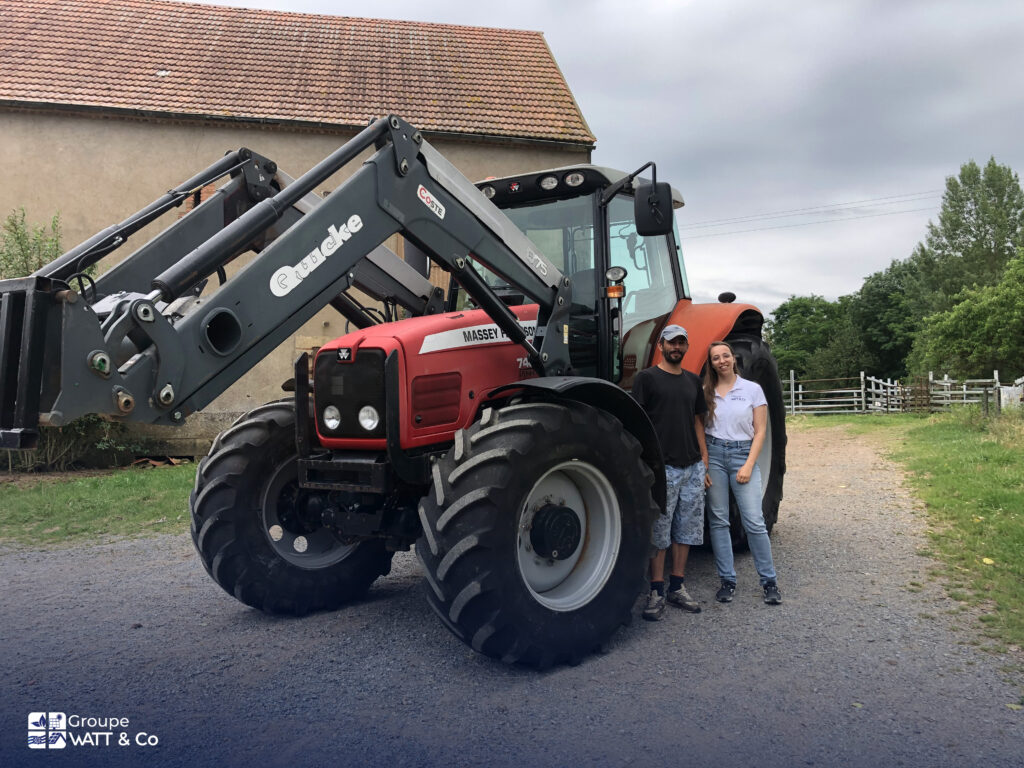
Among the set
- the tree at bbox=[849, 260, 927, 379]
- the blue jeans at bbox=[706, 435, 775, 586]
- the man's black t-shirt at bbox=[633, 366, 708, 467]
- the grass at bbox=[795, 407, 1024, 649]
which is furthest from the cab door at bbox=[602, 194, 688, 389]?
the tree at bbox=[849, 260, 927, 379]

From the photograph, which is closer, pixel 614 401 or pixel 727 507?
pixel 614 401

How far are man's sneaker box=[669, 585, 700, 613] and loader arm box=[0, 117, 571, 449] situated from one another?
1600 millimetres

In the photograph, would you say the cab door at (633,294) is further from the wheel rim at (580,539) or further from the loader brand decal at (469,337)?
the wheel rim at (580,539)

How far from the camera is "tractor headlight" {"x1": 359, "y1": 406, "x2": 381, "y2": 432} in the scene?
14.4ft

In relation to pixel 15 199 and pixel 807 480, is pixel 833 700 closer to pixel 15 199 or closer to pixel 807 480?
pixel 807 480

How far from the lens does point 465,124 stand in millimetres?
16141

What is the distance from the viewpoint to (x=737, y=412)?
5.41m

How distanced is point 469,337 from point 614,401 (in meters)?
0.92

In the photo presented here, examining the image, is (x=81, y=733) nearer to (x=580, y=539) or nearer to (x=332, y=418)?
(x=332, y=418)

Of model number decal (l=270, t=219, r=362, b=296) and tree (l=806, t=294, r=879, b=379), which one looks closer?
model number decal (l=270, t=219, r=362, b=296)

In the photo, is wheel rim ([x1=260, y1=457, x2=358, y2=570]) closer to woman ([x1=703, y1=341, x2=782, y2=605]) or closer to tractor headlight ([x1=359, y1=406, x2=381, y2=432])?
tractor headlight ([x1=359, y1=406, x2=381, y2=432])

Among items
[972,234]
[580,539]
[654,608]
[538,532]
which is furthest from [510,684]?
[972,234]

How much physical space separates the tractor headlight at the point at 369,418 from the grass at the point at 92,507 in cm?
486

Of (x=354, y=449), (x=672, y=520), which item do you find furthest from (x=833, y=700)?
(x=354, y=449)
